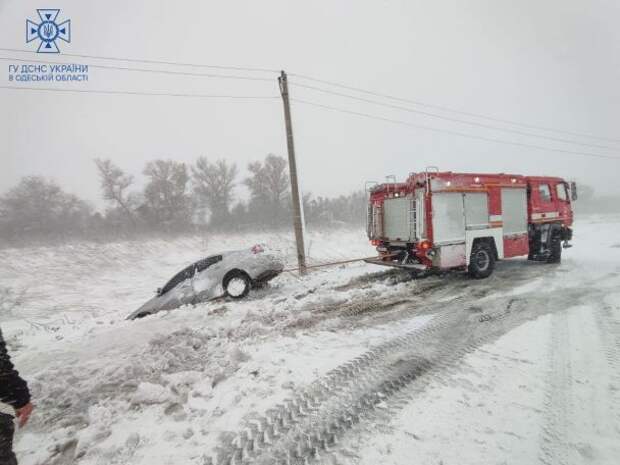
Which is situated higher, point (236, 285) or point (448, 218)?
point (448, 218)

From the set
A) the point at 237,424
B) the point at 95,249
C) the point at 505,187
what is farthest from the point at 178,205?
the point at 237,424

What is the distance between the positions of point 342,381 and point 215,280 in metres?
4.90

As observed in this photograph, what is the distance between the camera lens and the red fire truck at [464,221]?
7.62m

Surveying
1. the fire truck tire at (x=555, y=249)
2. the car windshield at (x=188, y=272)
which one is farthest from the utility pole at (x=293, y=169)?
the fire truck tire at (x=555, y=249)

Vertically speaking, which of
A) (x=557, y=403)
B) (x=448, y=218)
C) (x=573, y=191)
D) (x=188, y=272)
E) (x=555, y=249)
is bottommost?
(x=557, y=403)

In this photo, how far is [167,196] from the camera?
2170cm

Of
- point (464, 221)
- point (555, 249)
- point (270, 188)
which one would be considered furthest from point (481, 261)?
point (270, 188)

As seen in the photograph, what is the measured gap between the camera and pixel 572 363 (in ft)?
11.9

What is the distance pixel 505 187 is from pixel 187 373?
9.36m

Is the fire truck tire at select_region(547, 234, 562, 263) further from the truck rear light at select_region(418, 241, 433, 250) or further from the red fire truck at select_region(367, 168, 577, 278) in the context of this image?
the truck rear light at select_region(418, 241, 433, 250)

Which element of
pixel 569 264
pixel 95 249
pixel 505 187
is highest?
pixel 505 187

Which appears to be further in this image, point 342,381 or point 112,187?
point 112,187

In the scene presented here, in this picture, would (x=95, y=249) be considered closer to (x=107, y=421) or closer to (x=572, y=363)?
(x=107, y=421)

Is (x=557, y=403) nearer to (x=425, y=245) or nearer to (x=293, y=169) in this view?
(x=425, y=245)
